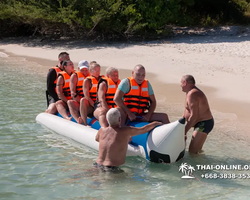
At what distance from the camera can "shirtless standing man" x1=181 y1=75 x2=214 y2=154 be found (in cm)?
419

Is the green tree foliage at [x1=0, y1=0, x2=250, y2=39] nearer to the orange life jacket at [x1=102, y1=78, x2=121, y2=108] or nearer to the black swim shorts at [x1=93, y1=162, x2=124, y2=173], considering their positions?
the orange life jacket at [x1=102, y1=78, x2=121, y2=108]

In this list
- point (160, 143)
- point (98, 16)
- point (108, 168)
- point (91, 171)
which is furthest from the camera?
point (98, 16)

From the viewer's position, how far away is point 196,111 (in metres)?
4.22

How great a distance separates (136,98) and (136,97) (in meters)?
0.01

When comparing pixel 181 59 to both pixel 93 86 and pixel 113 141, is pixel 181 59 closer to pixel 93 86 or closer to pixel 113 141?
pixel 93 86

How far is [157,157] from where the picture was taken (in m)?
4.11

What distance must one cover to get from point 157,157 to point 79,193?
948mm

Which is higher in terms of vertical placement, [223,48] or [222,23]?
[222,23]

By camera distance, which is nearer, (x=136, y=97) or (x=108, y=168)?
(x=108, y=168)

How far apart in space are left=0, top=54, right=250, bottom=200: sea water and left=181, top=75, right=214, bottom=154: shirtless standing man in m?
0.30

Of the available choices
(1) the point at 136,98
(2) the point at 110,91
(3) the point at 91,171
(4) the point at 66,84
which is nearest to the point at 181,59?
(4) the point at 66,84

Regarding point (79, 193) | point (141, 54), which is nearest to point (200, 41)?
point (141, 54)

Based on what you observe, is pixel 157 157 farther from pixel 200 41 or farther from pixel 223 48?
pixel 200 41

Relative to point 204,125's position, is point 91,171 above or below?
below
